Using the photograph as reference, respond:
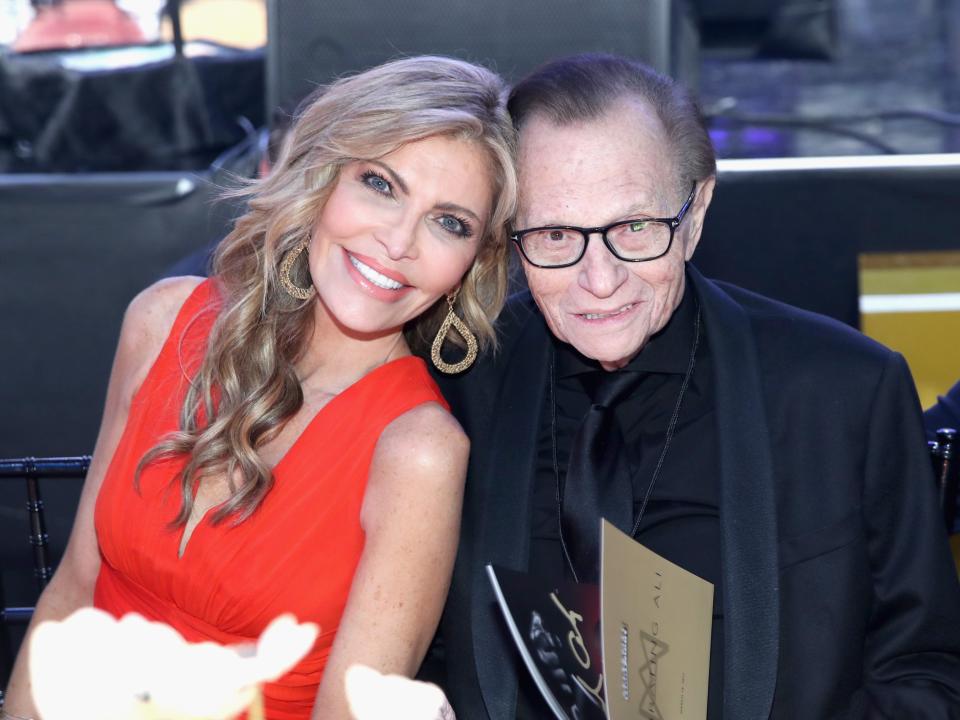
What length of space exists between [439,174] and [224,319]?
0.49 metres

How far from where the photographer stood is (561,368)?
2.16 m

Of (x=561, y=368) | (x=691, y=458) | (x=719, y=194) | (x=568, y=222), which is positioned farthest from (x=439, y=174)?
(x=719, y=194)

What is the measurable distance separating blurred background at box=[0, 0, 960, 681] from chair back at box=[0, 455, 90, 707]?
621 mm

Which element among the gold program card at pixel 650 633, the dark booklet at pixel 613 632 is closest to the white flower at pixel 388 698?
the dark booklet at pixel 613 632

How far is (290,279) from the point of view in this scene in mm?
2201

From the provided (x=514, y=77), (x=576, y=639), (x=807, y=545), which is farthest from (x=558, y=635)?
(x=514, y=77)

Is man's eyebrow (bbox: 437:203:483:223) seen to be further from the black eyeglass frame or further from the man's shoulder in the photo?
the man's shoulder

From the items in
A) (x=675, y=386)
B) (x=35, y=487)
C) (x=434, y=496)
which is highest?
(x=675, y=386)

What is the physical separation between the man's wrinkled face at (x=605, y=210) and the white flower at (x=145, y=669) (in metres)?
1.05

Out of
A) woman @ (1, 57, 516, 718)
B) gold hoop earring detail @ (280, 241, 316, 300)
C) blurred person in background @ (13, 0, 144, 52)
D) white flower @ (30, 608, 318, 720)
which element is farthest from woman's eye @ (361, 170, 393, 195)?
blurred person in background @ (13, 0, 144, 52)

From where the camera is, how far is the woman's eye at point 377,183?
80.4 inches

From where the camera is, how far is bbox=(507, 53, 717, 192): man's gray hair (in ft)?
6.49

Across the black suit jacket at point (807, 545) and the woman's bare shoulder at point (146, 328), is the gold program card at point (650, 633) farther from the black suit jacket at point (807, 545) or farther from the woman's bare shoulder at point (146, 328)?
the woman's bare shoulder at point (146, 328)

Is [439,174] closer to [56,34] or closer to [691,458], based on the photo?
[691,458]
